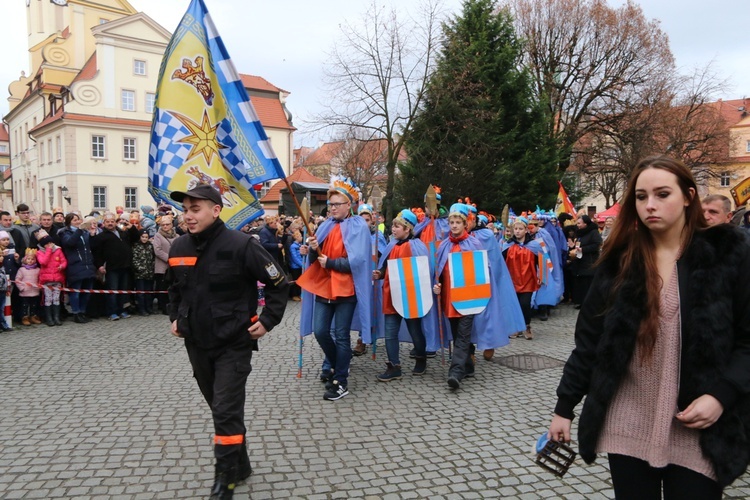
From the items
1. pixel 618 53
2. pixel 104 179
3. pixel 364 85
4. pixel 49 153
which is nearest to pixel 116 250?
pixel 364 85

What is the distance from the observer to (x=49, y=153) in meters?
43.2

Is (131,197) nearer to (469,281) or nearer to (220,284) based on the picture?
(469,281)

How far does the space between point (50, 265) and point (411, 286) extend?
22.4 feet

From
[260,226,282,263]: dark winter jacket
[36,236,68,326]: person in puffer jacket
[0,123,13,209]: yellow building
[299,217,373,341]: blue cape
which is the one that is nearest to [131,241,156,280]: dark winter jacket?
[36,236,68,326]: person in puffer jacket

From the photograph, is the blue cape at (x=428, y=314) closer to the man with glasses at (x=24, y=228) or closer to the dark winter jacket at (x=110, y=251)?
the dark winter jacket at (x=110, y=251)

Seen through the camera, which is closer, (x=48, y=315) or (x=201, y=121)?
(x=201, y=121)

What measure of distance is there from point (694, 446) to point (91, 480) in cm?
359

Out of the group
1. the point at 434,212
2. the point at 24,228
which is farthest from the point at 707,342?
the point at 24,228

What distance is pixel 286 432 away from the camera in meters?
4.68

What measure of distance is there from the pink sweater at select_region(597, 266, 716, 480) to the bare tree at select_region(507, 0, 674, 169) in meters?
26.7

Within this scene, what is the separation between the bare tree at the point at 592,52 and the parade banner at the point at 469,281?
22.6 m

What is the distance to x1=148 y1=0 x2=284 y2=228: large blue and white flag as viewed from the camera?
4.96 meters

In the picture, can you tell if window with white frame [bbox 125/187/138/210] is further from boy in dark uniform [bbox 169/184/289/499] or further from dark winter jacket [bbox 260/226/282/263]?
boy in dark uniform [bbox 169/184/289/499]

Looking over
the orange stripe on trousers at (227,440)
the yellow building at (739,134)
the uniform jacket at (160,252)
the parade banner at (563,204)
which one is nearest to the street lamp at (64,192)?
the uniform jacket at (160,252)
